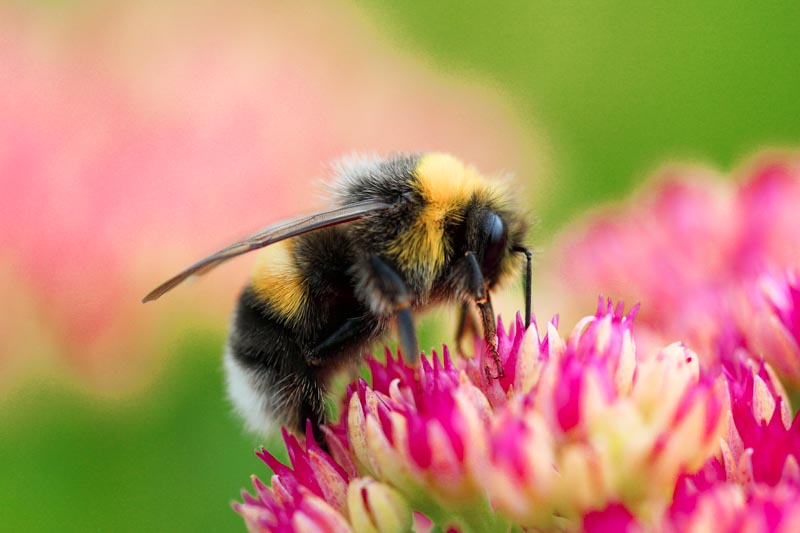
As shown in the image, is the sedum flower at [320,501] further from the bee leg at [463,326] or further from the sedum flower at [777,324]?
the sedum flower at [777,324]

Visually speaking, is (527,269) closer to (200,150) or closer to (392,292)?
(392,292)

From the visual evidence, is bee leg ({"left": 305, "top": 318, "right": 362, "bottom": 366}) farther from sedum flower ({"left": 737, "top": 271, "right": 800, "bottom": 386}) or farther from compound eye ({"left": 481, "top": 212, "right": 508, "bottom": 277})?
sedum flower ({"left": 737, "top": 271, "right": 800, "bottom": 386})

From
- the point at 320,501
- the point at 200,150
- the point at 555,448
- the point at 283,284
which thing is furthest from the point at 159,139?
the point at 555,448

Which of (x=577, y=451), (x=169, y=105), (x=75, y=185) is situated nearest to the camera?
(x=577, y=451)

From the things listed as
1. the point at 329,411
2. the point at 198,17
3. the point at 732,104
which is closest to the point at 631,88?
the point at 732,104

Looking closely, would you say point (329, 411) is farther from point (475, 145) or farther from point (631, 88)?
point (631, 88)

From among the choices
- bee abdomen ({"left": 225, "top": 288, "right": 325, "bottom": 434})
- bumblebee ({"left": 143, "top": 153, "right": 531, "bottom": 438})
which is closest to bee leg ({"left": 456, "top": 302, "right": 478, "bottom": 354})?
bumblebee ({"left": 143, "top": 153, "right": 531, "bottom": 438})

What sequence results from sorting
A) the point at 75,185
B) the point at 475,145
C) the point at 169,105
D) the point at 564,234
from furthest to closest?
the point at 475,145
the point at 564,234
the point at 169,105
the point at 75,185
